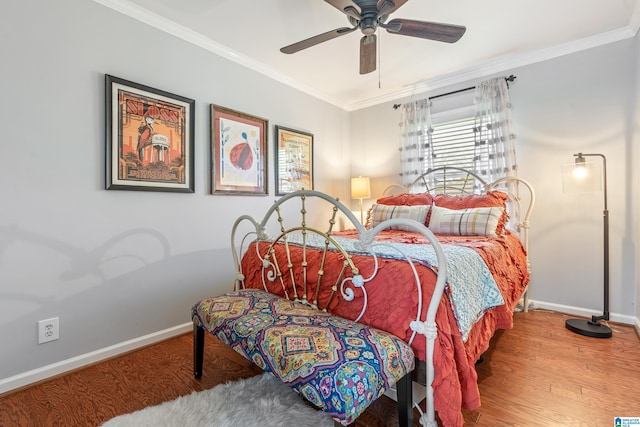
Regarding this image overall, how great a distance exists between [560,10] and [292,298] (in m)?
2.86

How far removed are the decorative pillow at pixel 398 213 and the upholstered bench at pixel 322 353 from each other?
158 centimetres

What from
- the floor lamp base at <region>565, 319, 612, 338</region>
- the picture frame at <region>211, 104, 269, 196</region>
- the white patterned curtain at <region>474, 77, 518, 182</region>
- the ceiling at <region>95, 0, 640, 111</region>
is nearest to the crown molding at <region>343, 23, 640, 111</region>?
the ceiling at <region>95, 0, 640, 111</region>

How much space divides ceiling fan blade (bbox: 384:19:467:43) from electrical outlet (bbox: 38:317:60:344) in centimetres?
273

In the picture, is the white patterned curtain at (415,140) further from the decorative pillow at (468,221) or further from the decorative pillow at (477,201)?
the decorative pillow at (468,221)

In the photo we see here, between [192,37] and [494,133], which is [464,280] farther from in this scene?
[192,37]

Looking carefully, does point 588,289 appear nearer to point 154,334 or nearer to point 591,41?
point 591,41

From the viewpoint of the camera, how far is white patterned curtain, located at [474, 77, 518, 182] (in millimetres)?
3074

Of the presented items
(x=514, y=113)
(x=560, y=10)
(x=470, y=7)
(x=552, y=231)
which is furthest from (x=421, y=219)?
(x=560, y=10)

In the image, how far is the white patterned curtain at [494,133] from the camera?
307 cm

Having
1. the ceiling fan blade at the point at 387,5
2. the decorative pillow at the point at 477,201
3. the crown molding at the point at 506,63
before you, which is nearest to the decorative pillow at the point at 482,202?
the decorative pillow at the point at 477,201

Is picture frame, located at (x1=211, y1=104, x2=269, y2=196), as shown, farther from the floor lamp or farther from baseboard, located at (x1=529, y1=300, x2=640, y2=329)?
baseboard, located at (x1=529, y1=300, x2=640, y2=329)

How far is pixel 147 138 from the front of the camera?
91.5 inches

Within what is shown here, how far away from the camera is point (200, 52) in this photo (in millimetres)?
2697

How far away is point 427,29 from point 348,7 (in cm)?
54
